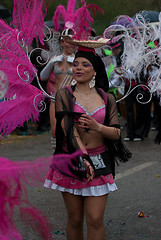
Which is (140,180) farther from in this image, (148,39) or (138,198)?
(148,39)

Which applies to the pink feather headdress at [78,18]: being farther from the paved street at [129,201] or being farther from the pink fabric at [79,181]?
the paved street at [129,201]

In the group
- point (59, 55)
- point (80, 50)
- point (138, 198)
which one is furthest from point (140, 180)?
point (80, 50)

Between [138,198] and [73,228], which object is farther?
[138,198]

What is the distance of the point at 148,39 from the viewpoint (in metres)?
4.39

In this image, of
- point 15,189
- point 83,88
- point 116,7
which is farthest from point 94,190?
point 116,7

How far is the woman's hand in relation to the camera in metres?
2.96

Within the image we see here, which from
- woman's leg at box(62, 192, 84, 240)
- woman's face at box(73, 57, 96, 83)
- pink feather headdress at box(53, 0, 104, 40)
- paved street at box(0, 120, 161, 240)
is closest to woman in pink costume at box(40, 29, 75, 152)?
pink feather headdress at box(53, 0, 104, 40)

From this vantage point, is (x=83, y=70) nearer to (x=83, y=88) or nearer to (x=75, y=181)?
(x=83, y=88)

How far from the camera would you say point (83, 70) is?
3.17 metres

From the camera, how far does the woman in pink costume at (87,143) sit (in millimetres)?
3012

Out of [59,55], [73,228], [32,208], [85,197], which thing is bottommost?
[73,228]

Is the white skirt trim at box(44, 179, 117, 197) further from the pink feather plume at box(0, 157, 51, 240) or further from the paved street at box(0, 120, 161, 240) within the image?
the pink feather plume at box(0, 157, 51, 240)

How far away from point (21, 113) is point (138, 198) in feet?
7.35

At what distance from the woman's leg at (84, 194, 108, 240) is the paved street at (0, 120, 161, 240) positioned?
1.51 ft
